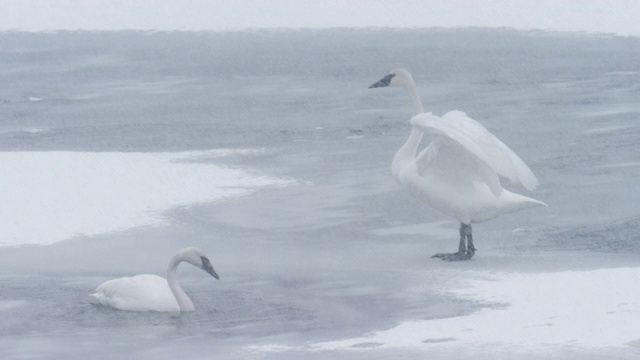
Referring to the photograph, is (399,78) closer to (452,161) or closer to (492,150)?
(452,161)

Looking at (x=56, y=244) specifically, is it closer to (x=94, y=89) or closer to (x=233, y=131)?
(x=233, y=131)

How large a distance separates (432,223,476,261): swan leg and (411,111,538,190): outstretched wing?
19.0 inches

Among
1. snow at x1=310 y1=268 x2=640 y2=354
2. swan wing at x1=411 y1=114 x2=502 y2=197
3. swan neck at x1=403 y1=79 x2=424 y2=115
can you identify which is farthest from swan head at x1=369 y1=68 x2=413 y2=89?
snow at x1=310 y1=268 x2=640 y2=354

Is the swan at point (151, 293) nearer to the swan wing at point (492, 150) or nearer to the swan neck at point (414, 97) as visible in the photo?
the swan wing at point (492, 150)

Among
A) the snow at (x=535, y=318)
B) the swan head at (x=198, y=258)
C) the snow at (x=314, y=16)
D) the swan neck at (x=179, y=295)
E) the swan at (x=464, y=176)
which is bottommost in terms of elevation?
the snow at (x=535, y=318)

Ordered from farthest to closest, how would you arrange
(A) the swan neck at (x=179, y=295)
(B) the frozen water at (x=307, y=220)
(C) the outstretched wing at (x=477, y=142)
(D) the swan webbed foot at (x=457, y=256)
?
(D) the swan webbed foot at (x=457, y=256)
(C) the outstretched wing at (x=477, y=142)
(A) the swan neck at (x=179, y=295)
(B) the frozen water at (x=307, y=220)

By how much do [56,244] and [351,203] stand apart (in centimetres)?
221

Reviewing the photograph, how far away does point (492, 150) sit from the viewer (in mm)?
7023

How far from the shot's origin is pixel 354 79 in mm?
17047

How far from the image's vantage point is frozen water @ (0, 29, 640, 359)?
5.74 metres

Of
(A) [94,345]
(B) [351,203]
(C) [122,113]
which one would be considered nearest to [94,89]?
(C) [122,113]

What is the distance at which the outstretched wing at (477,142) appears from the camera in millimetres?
6828

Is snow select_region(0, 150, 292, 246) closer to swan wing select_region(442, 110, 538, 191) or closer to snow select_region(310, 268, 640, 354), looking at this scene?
swan wing select_region(442, 110, 538, 191)

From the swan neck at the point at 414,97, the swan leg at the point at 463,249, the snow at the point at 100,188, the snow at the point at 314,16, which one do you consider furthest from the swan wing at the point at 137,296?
the snow at the point at 314,16
